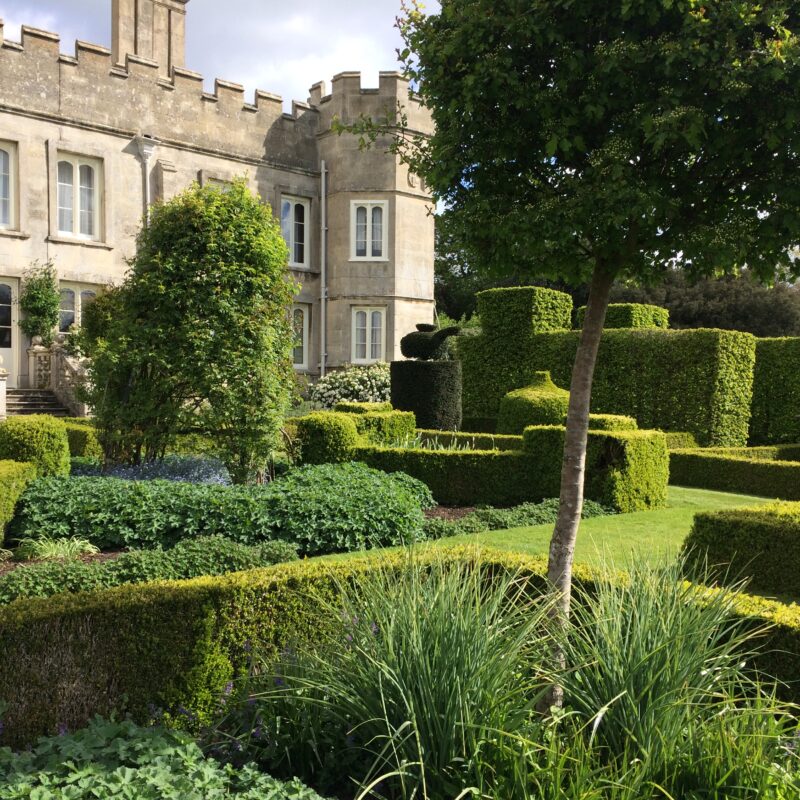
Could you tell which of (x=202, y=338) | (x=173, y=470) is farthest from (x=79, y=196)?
(x=202, y=338)

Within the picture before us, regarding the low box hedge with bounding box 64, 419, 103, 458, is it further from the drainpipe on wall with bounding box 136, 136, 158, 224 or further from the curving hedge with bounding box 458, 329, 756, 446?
A: the curving hedge with bounding box 458, 329, 756, 446

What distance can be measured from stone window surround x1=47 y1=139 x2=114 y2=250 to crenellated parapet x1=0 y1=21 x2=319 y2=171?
65 cm

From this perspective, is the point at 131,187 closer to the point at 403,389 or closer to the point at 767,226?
the point at 403,389

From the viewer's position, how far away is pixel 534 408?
45.8 feet

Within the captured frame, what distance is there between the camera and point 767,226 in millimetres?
3639

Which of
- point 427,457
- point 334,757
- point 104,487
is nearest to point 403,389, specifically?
point 427,457

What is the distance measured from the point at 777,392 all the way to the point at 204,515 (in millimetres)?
14497

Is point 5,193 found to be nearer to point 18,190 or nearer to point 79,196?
point 18,190

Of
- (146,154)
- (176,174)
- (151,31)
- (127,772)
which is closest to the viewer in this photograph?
(127,772)

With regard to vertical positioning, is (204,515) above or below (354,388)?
below

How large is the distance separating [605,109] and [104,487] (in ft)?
20.7

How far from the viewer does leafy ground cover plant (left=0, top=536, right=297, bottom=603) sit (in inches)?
219

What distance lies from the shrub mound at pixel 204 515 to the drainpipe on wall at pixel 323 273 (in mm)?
16823

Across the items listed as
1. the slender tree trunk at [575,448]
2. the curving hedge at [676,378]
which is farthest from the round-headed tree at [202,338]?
the curving hedge at [676,378]
